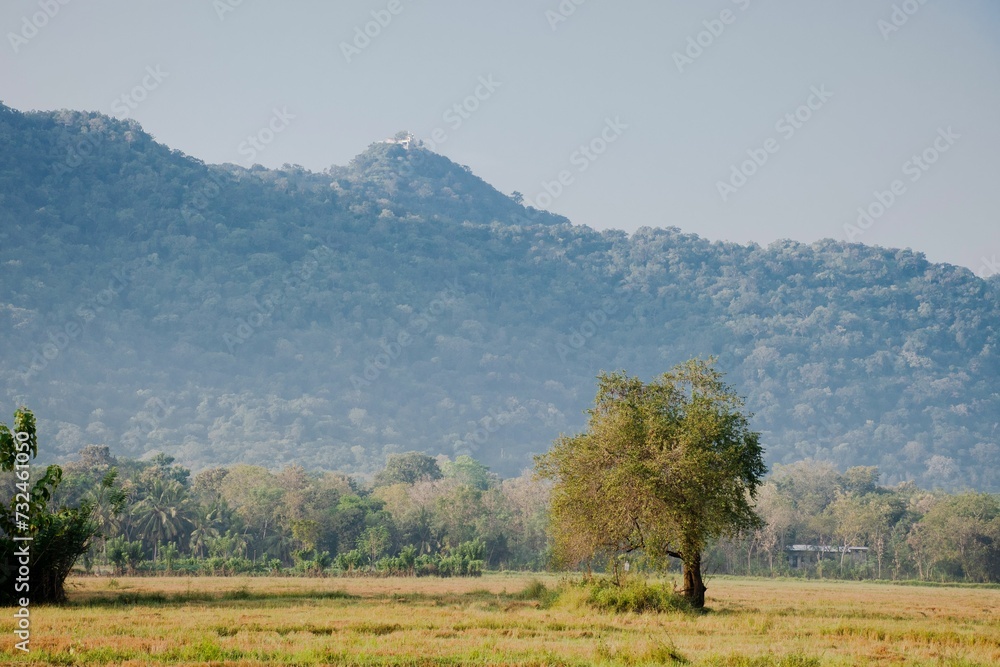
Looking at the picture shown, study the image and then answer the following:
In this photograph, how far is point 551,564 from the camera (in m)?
42.8

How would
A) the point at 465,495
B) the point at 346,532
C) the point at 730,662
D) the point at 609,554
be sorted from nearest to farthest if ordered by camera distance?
the point at 730,662 < the point at 609,554 < the point at 346,532 < the point at 465,495

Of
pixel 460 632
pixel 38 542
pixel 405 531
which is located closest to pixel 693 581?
pixel 460 632

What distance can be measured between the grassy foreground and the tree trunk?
1726mm

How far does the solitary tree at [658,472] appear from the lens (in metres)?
37.2

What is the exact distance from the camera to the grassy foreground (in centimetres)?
2345

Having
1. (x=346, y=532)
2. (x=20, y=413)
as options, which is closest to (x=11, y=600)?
(x=20, y=413)

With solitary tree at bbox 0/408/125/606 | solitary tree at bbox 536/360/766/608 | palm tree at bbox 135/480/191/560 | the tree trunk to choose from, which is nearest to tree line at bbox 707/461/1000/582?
the tree trunk

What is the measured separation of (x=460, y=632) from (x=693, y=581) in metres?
13.8

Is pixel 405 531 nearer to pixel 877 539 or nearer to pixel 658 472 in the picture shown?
pixel 877 539

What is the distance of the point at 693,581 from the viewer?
1564 inches

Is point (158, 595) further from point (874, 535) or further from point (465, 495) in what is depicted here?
point (874, 535)

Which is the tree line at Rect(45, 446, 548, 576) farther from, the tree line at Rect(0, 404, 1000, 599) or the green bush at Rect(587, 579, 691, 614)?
the green bush at Rect(587, 579, 691, 614)

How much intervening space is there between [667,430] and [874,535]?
7312 centimetres

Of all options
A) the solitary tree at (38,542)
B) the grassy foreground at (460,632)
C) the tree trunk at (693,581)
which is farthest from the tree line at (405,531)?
the solitary tree at (38,542)
